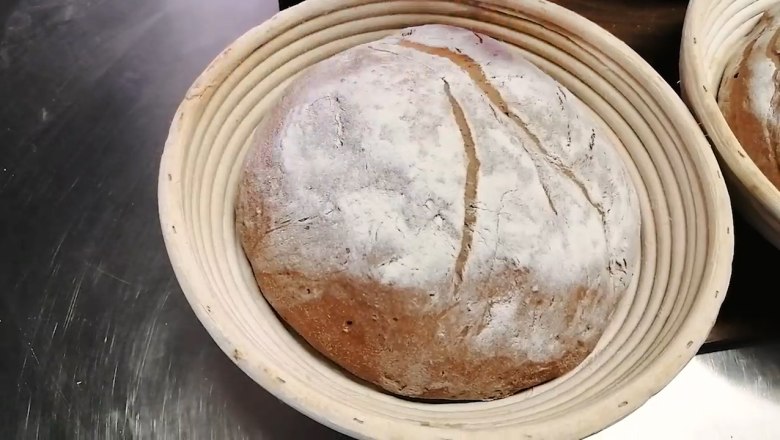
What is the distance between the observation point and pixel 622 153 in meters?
0.86

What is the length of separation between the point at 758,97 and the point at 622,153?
203 millimetres

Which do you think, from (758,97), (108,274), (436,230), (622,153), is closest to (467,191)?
(436,230)

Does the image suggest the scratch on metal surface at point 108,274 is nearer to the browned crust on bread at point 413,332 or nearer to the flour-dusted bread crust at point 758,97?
the browned crust on bread at point 413,332

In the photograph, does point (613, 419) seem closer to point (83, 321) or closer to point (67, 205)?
point (83, 321)

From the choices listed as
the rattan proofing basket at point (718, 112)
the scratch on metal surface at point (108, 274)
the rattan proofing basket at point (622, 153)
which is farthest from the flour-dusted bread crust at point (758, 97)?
the scratch on metal surface at point (108, 274)

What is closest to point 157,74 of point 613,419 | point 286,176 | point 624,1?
point 286,176

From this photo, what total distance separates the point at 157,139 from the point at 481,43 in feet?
1.89

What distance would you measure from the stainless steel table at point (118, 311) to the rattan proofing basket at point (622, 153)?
211mm

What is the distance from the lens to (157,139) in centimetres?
109

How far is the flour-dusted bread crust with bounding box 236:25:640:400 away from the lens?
2.21 feet

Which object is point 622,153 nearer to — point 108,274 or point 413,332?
point 413,332

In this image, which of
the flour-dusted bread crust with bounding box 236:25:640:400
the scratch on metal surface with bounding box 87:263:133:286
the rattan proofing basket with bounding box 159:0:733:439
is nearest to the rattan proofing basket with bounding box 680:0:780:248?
the rattan proofing basket with bounding box 159:0:733:439

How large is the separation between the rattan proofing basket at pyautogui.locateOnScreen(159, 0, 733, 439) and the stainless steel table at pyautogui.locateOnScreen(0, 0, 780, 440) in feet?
0.69

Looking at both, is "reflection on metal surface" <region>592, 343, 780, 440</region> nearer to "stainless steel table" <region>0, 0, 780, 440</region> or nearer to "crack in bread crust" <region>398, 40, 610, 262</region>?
"stainless steel table" <region>0, 0, 780, 440</region>
